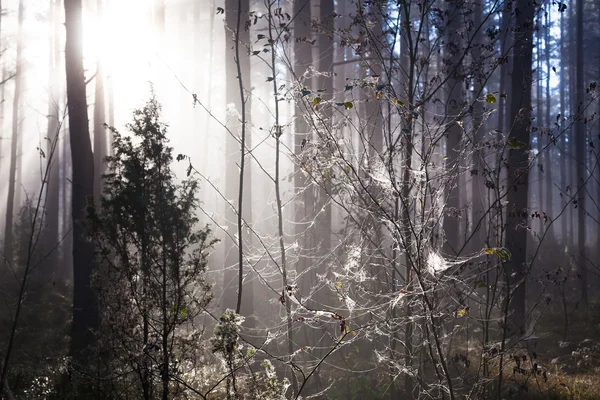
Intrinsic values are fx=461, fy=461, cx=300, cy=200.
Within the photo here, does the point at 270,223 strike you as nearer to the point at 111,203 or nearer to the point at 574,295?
the point at 574,295

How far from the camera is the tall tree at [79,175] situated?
27.0 feet

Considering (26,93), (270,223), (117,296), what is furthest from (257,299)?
(26,93)

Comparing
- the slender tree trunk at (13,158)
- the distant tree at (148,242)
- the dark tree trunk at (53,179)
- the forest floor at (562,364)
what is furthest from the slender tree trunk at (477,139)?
the slender tree trunk at (13,158)

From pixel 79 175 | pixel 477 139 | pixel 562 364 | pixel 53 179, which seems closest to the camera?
pixel 562 364

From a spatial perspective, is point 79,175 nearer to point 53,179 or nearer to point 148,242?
point 148,242

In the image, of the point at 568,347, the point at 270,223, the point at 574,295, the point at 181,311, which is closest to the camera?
the point at 181,311

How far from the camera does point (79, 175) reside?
8.46 m

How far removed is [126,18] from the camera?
16453 mm

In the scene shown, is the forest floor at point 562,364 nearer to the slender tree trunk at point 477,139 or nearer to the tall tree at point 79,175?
the slender tree trunk at point 477,139

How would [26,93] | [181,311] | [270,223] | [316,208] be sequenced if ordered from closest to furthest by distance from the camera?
[181,311] → [316,208] → [26,93] → [270,223]

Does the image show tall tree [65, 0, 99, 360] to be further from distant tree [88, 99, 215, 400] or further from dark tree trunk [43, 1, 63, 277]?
dark tree trunk [43, 1, 63, 277]

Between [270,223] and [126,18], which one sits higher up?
[126,18]

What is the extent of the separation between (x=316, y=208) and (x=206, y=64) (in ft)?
84.4

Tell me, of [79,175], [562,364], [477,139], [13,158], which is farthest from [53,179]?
[562,364]
